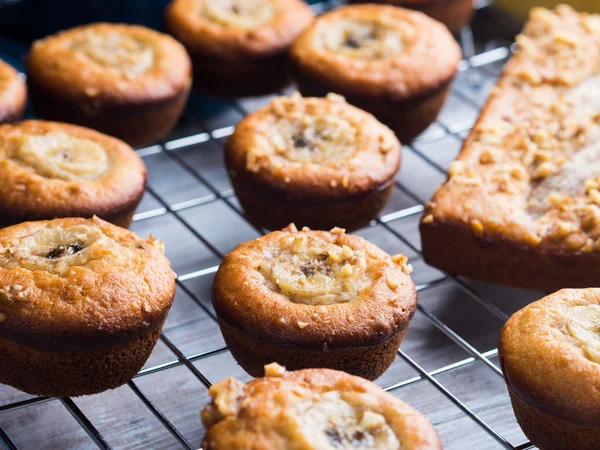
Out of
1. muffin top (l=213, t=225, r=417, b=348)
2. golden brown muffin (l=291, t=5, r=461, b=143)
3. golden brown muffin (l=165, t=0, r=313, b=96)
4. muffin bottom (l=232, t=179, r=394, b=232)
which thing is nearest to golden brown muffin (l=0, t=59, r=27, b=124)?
golden brown muffin (l=165, t=0, r=313, b=96)

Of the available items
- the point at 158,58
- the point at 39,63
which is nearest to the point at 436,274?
the point at 158,58

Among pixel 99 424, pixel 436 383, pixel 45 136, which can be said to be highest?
pixel 45 136

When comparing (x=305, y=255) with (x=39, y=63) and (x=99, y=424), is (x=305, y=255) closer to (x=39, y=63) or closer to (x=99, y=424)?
(x=99, y=424)

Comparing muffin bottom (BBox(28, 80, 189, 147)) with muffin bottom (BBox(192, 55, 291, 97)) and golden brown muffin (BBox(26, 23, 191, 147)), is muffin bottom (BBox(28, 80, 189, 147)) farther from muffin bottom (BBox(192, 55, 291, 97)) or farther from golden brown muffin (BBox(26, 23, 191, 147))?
muffin bottom (BBox(192, 55, 291, 97))

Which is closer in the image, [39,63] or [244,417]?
[244,417]

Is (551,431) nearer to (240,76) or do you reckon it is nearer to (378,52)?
(378,52)

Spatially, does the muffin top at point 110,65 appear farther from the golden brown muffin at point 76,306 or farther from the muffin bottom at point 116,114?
the golden brown muffin at point 76,306
